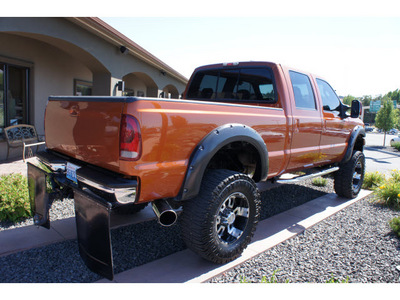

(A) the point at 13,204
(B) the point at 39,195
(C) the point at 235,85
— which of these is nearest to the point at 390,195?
(C) the point at 235,85

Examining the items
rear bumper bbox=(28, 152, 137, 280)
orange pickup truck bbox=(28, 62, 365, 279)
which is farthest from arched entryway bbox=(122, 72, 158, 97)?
rear bumper bbox=(28, 152, 137, 280)

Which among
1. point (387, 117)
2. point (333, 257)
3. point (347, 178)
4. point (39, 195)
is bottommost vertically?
point (333, 257)

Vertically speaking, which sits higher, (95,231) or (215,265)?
(95,231)

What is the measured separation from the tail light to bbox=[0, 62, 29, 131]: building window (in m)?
7.21

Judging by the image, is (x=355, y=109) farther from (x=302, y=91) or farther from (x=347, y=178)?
(x=302, y=91)

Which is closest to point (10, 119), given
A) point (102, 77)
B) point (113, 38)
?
point (102, 77)

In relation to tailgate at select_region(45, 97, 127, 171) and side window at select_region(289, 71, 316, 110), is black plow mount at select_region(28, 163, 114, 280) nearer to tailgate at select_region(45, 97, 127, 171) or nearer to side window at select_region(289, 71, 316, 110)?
tailgate at select_region(45, 97, 127, 171)

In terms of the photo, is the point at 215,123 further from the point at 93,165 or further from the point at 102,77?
the point at 102,77

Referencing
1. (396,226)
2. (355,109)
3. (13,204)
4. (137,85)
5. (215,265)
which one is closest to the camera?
(215,265)

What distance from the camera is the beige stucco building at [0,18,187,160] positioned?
7027 mm

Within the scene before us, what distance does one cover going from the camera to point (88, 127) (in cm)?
252

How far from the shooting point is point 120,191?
2188mm

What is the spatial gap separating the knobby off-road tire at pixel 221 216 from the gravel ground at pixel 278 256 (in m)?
0.23

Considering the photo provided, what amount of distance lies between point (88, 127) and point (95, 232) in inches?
34.4
